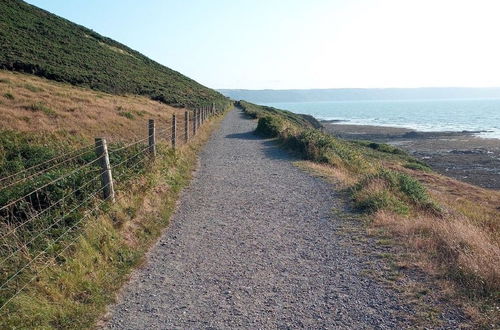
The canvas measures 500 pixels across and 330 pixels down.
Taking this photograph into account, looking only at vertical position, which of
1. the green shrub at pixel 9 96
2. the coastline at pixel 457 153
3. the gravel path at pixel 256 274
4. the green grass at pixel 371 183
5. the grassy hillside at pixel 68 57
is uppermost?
the grassy hillside at pixel 68 57

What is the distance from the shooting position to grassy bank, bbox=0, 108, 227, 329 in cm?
439

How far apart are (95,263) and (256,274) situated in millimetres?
1962

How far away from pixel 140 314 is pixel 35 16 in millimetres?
61588

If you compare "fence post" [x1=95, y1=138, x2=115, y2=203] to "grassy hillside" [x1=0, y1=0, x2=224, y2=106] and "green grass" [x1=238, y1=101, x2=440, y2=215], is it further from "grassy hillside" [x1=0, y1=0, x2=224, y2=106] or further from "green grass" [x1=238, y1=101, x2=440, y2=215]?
"grassy hillside" [x1=0, y1=0, x2=224, y2=106]

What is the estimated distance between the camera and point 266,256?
6508 mm

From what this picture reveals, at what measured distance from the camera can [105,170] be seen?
7707mm

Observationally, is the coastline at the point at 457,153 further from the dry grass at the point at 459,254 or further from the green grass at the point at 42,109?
the green grass at the point at 42,109

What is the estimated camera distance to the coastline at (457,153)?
30.9 meters

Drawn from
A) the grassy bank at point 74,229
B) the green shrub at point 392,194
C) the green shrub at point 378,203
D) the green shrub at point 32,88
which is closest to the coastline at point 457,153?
the green shrub at point 392,194

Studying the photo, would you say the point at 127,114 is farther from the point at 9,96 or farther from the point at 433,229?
the point at 433,229

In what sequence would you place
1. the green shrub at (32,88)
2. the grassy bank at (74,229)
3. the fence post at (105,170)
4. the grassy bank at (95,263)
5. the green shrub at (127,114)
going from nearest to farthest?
the grassy bank at (95,263), the grassy bank at (74,229), the fence post at (105,170), the green shrub at (127,114), the green shrub at (32,88)

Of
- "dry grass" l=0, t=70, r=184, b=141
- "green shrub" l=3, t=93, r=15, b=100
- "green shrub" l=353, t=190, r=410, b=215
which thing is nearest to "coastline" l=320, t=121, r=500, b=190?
"dry grass" l=0, t=70, r=184, b=141

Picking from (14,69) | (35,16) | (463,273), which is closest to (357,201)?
(463,273)

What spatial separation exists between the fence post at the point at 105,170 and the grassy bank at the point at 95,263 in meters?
0.21
